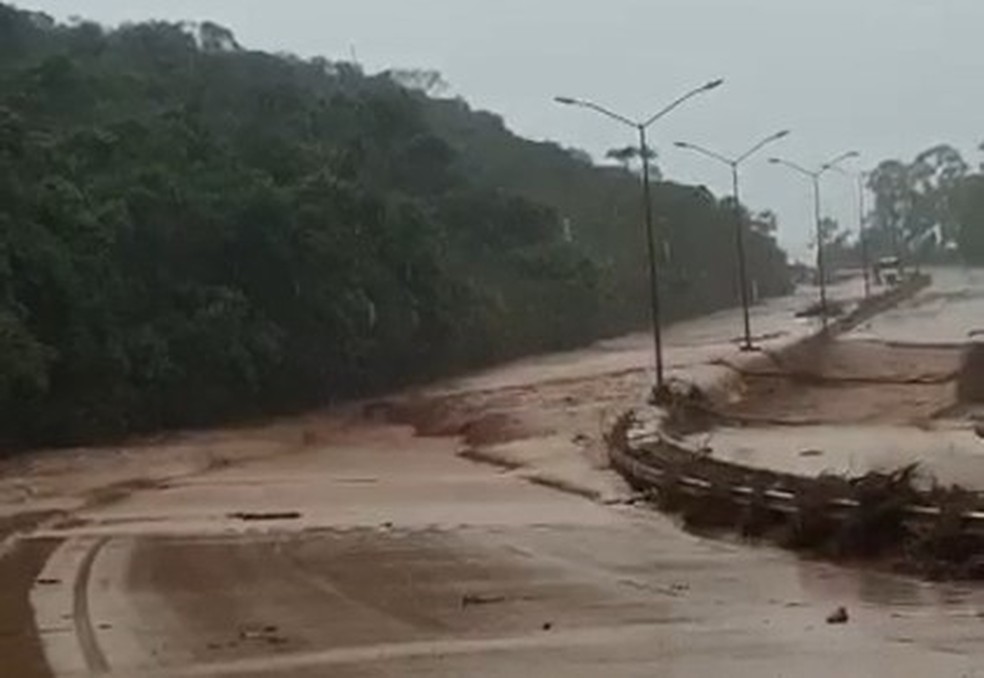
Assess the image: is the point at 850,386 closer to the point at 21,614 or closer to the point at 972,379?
the point at 972,379

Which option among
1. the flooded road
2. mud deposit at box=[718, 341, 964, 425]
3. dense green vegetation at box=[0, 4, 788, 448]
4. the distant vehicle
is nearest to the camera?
the flooded road

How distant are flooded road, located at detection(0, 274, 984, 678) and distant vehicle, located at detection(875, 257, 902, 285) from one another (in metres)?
106

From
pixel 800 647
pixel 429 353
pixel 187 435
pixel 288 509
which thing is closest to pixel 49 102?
pixel 429 353

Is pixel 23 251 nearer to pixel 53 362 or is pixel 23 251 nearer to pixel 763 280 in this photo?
pixel 53 362

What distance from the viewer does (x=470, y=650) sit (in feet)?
55.1

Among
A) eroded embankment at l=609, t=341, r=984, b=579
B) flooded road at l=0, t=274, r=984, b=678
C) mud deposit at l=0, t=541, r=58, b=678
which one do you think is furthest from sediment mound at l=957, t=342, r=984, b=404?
mud deposit at l=0, t=541, r=58, b=678

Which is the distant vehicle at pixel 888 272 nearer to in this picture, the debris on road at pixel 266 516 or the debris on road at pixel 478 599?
the debris on road at pixel 266 516

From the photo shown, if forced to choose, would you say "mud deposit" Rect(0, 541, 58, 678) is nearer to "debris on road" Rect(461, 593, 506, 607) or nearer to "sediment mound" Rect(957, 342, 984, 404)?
"debris on road" Rect(461, 593, 506, 607)

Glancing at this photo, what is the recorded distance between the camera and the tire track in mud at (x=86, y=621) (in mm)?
17094

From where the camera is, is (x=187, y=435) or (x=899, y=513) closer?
(x=899, y=513)

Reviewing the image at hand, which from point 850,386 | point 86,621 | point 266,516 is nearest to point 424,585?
point 86,621

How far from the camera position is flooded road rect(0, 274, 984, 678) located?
1633 cm

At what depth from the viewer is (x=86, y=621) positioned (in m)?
20.1

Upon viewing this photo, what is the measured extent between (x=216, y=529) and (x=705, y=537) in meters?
8.26
